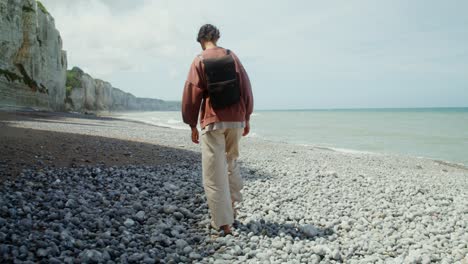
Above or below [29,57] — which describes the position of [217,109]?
below

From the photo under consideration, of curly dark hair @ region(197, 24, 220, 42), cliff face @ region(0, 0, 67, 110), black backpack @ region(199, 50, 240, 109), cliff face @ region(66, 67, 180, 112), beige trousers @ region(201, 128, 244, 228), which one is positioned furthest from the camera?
cliff face @ region(66, 67, 180, 112)

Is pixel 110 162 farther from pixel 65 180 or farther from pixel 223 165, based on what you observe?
pixel 223 165

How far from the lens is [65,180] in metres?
5.33

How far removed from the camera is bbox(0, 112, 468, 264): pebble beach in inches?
135

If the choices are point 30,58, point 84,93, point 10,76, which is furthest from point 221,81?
point 84,93

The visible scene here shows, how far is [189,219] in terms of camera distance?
176 inches

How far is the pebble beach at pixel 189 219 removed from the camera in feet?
11.2

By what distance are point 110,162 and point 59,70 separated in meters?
37.1

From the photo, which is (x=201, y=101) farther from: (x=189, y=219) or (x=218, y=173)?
(x=189, y=219)

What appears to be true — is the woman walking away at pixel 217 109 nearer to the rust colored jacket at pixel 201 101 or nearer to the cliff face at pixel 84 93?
the rust colored jacket at pixel 201 101

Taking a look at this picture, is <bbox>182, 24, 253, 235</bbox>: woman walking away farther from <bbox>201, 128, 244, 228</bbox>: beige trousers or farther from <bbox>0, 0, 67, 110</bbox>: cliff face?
<bbox>0, 0, 67, 110</bbox>: cliff face

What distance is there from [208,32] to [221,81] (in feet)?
2.29

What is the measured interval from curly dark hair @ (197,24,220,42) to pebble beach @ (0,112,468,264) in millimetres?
2285

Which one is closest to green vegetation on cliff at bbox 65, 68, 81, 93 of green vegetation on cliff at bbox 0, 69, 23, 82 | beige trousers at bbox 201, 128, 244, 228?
green vegetation on cliff at bbox 0, 69, 23, 82
